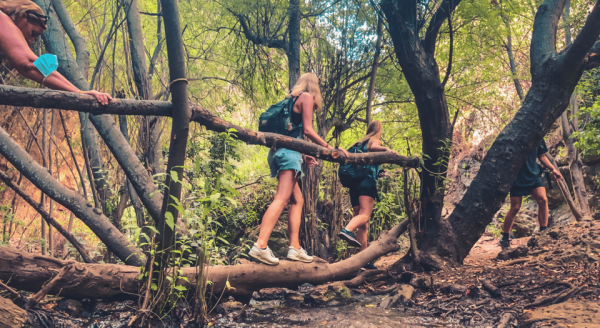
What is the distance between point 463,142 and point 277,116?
36.1 ft

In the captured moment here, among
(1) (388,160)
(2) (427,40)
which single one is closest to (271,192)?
(1) (388,160)

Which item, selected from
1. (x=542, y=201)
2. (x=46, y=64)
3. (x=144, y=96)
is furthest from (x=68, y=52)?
(x=542, y=201)

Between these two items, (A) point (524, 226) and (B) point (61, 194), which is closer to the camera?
(B) point (61, 194)

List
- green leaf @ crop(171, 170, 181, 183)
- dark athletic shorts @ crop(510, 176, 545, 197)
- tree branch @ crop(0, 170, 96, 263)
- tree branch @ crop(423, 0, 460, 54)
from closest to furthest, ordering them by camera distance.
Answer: green leaf @ crop(171, 170, 181, 183)
tree branch @ crop(0, 170, 96, 263)
tree branch @ crop(423, 0, 460, 54)
dark athletic shorts @ crop(510, 176, 545, 197)

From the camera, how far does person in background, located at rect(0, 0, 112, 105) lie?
2195mm

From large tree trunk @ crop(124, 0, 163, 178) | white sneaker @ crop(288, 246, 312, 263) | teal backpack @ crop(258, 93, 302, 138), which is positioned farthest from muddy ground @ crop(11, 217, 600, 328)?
large tree trunk @ crop(124, 0, 163, 178)

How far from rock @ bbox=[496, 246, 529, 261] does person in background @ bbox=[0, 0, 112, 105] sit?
14.9ft

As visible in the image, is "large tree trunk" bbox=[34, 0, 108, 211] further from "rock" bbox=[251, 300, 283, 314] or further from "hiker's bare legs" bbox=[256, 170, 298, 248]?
"rock" bbox=[251, 300, 283, 314]

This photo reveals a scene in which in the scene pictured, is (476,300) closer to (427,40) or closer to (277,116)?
(277,116)

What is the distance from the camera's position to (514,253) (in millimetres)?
4379

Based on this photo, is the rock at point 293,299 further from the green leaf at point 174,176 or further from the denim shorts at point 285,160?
the green leaf at point 174,176

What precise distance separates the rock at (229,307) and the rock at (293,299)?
1.52 feet

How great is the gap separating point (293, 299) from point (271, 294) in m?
0.34

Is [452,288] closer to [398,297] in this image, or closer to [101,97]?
[398,297]
